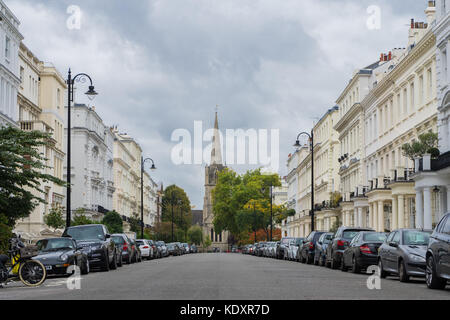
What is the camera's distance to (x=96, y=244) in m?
29.7

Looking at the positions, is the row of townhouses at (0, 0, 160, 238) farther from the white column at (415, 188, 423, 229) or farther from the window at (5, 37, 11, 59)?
the white column at (415, 188, 423, 229)

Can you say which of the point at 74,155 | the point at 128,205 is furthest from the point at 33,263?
the point at 128,205

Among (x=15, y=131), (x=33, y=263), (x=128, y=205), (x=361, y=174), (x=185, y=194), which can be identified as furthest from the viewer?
(x=185, y=194)

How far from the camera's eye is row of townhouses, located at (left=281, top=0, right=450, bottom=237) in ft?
136

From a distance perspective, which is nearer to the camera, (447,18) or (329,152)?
(447,18)

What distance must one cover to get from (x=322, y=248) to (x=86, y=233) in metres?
10.9

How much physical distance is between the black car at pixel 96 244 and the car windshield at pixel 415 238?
12.2 meters

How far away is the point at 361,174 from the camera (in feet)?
211

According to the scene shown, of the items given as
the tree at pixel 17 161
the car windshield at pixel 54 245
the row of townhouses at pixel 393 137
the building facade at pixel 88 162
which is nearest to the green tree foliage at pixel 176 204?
the building facade at pixel 88 162

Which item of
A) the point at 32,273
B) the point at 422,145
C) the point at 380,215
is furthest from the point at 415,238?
the point at 380,215

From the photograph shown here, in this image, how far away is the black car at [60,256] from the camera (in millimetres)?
23922
